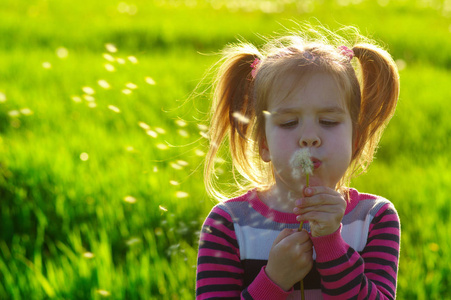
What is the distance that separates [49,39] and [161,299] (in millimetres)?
6702

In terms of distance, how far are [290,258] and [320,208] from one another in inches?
6.4

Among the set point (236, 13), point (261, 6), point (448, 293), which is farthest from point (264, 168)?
point (261, 6)

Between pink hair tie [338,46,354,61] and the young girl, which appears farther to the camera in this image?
pink hair tie [338,46,354,61]

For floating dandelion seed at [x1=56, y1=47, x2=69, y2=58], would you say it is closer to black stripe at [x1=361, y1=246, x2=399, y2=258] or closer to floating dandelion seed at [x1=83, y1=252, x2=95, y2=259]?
floating dandelion seed at [x1=83, y1=252, x2=95, y2=259]

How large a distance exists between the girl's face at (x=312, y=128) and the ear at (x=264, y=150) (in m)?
0.06

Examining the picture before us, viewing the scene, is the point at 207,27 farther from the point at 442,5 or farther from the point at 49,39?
the point at 442,5

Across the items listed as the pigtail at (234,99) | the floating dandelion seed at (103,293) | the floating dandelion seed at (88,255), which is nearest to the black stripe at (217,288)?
the pigtail at (234,99)

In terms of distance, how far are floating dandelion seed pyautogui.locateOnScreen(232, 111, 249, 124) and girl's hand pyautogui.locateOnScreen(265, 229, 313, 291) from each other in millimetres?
482

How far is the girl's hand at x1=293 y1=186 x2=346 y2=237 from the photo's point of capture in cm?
153

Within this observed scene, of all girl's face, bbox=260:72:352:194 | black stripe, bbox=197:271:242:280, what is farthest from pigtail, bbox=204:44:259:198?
black stripe, bbox=197:271:242:280

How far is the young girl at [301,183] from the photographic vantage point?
63.2 inches

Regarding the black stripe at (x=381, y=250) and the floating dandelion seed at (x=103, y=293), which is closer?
the black stripe at (x=381, y=250)

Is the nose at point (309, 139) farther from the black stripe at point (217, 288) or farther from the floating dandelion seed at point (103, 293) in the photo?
the floating dandelion seed at point (103, 293)

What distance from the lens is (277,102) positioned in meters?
1.75
